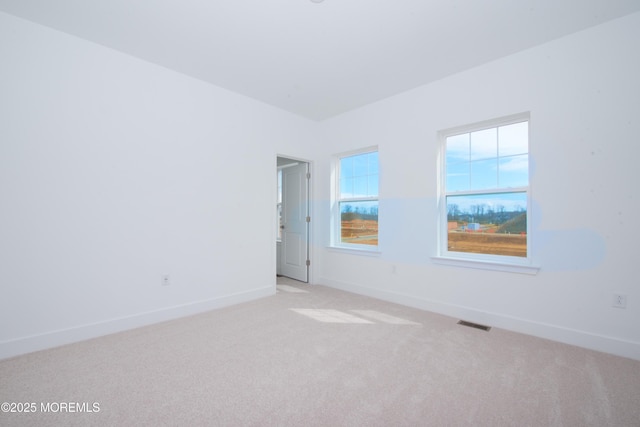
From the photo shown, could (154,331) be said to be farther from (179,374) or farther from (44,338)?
(179,374)

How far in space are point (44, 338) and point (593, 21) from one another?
5.54 metres

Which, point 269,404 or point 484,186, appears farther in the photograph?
point 484,186

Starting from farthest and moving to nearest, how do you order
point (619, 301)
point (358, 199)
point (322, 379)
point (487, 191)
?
1. point (358, 199)
2. point (487, 191)
3. point (619, 301)
4. point (322, 379)

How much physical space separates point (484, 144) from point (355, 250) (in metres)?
2.25

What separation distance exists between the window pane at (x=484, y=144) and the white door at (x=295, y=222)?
8.69ft

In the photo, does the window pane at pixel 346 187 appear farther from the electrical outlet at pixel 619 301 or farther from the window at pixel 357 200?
the electrical outlet at pixel 619 301

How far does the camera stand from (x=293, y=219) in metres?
5.31

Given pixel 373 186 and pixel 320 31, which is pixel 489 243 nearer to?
pixel 373 186

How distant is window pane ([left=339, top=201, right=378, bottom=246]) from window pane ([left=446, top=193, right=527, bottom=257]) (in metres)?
1.15

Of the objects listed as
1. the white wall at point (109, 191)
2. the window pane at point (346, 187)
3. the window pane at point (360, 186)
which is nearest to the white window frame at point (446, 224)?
the window pane at point (360, 186)

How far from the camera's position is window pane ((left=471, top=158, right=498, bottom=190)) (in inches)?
124

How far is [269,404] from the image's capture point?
175 centimetres

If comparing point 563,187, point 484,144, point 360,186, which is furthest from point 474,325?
point 360,186

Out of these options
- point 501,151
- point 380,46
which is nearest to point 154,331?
point 380,46
